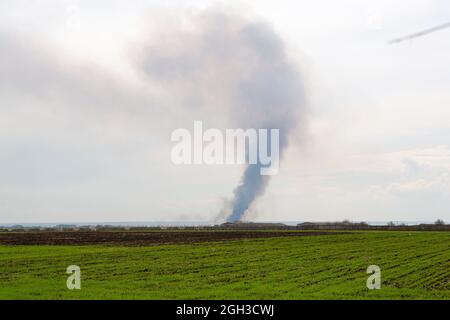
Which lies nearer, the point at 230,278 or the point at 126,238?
the point at 230,278

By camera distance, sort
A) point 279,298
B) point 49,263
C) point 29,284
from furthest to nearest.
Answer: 1. point 49,263
2. point 29,284
3. point 279,298

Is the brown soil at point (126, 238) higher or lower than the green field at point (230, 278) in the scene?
lower

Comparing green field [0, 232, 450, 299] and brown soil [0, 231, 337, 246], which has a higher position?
green field [0, 232, 450, 299]

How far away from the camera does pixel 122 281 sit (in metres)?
31.9

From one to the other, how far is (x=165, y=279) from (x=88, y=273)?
6644 mm

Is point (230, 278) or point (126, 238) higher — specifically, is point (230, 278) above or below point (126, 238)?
above

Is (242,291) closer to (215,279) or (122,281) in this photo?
(215,279)

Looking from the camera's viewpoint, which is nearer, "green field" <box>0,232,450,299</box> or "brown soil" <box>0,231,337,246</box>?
"green field" <box>0,232,450,299</box>

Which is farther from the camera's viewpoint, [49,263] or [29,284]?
[49,263]

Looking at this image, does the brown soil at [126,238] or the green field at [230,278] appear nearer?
the green field at [230,278]
